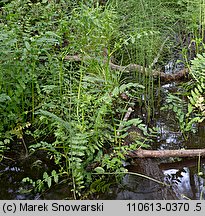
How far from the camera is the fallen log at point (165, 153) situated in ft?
7.98

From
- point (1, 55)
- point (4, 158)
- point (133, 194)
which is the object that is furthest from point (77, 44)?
point (133, 194)

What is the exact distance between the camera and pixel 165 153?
8.03ft

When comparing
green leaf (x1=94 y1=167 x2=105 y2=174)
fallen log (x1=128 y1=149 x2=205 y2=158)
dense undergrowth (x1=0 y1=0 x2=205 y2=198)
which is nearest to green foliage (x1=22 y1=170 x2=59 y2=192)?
dense undergrowth (x1=0 y1=0 x2=205 y2=198)

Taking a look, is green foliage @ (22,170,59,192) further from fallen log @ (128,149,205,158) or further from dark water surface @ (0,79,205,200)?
fallen log @ (128,149,205,158)

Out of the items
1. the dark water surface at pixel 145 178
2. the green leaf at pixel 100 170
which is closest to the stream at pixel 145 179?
the dark water surface at pixel 145 178

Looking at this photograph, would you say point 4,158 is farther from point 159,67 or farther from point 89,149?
point 159,67

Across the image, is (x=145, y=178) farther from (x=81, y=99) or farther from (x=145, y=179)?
(x=81, y=99)

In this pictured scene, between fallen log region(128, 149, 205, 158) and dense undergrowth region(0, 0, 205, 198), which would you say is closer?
dense undergrowth region(0, 0, 205, 198)

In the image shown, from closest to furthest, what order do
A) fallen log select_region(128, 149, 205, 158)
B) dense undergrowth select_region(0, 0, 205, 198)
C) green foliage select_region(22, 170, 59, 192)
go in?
green foliage select_region(22, 170, 59, 192) → dense undergrowth select_region(0, 0, 205, 198) → fallen log select_region(128, 149, 205, 158)

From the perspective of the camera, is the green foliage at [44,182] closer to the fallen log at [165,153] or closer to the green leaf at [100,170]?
the green leaf at [100,170]

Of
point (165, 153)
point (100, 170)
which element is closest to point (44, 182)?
point (100, 170)

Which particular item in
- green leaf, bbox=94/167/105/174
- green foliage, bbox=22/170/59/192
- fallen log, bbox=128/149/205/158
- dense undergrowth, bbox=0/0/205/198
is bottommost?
green foliage, bbox=22/170/59/192

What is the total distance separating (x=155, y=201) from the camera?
82.0 inches

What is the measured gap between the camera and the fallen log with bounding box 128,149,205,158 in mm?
2434
